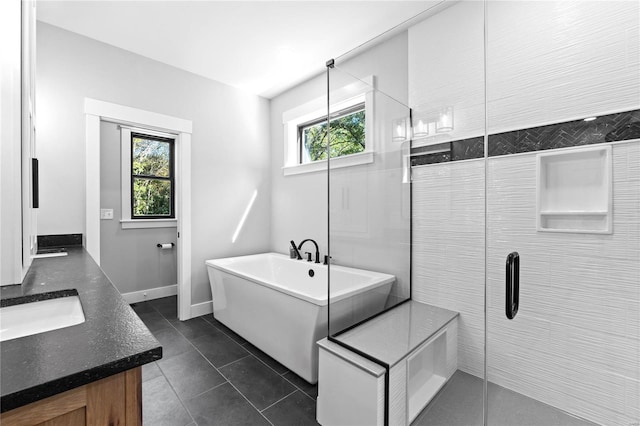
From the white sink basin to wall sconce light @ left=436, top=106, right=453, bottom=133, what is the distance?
Answer: 6.57 ft

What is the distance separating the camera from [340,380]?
4.84ft

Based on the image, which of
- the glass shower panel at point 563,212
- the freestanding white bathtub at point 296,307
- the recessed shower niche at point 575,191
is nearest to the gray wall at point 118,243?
the freestanding white bathtub at point 296,307

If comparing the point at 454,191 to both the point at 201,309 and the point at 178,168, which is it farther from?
the point at 201,309

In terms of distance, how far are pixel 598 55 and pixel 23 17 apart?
2755 mm

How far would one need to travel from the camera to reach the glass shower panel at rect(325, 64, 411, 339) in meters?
1.87

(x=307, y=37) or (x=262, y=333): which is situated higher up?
(x=307, y=37)

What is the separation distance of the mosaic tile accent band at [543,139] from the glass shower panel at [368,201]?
0.68ft

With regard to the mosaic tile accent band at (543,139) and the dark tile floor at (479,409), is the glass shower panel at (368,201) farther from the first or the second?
the dark tile floor at (479,409)

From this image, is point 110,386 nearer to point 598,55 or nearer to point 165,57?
point 598,55

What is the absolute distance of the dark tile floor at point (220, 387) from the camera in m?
1.62

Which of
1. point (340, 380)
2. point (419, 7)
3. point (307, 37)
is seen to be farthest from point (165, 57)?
point (340, 380)

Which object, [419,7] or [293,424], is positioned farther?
[419,7]

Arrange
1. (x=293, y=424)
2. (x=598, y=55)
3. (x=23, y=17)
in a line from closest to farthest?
(x=23, y=17), (x=598, y=55), (x=293, y=424)

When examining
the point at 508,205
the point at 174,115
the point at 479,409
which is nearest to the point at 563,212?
the point at 508,205
